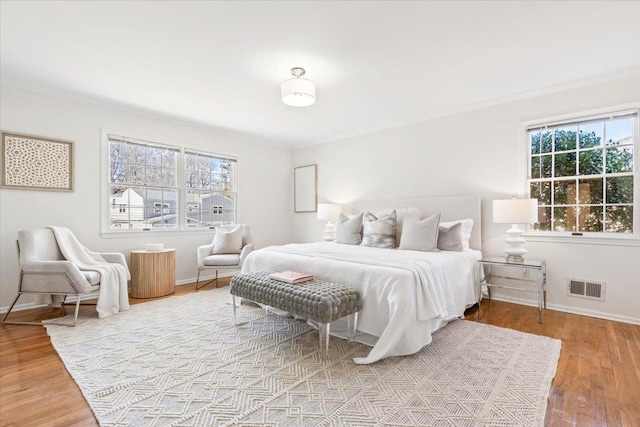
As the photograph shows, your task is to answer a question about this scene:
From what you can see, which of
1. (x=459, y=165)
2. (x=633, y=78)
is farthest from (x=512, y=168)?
(x=633, y=78)

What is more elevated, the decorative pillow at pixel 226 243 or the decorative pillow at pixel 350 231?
the decorative pillow at pixel 350 231

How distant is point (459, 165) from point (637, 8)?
2.23m

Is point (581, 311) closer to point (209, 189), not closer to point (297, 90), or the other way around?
point (297, 90)

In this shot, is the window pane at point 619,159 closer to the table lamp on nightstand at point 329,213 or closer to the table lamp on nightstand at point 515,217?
the table lamp on nightstand at point 515,217

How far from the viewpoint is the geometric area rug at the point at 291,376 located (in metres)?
1.67

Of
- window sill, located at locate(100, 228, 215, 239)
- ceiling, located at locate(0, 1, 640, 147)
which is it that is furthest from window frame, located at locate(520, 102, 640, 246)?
window sill, located at locate(100, 228, 215, 239)

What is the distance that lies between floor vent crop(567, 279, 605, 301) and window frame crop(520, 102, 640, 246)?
0.44 meters

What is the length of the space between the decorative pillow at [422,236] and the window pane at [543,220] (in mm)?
1209

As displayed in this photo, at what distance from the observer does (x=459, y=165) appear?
4.27m

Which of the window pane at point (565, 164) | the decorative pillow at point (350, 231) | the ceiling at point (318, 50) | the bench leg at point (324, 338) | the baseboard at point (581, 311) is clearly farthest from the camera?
the decorative pillow at point (350, 231)

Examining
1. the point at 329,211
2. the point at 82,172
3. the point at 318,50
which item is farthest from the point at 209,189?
the point at 318,50

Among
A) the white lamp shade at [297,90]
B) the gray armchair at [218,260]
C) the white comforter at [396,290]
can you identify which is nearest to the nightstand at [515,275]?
→ the white comforter at [396,290]

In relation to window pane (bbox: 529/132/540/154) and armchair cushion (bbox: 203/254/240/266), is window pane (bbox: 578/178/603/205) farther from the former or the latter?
armchair cushion (bbox: 203/254/240/266)

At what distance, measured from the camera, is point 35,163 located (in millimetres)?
3584
